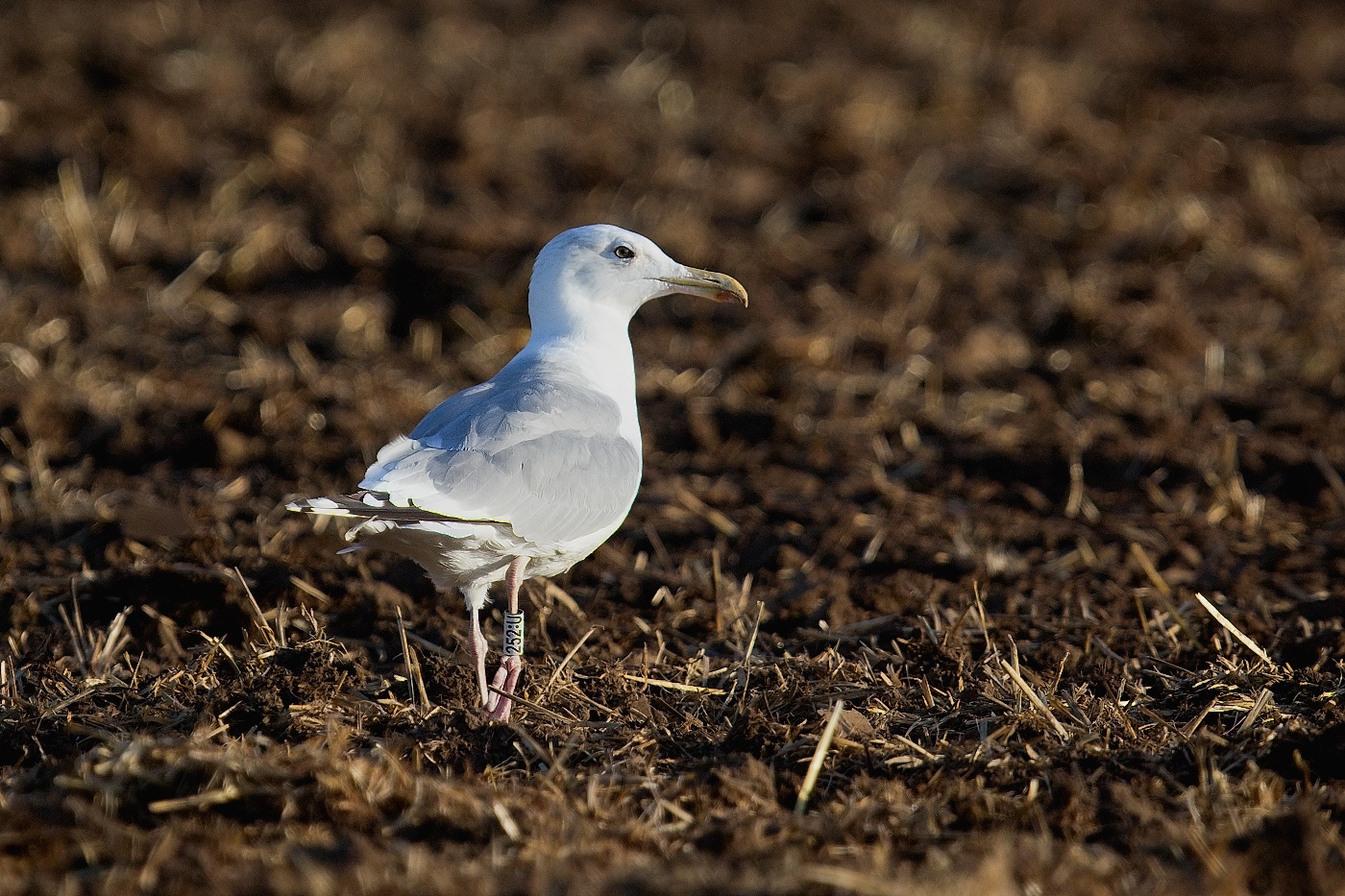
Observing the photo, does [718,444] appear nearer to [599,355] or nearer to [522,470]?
[599,355]

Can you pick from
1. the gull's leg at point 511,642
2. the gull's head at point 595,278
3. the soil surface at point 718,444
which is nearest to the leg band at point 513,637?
the gull's leg at point 511,642

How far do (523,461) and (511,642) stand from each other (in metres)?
0.60

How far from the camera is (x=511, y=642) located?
4570 mm

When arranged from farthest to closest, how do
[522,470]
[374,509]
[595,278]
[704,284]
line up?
[704,284] → [595,278] → [522,470] → [374,509]

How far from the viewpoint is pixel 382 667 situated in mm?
4785

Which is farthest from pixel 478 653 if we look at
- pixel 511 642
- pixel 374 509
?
pixel 374 509

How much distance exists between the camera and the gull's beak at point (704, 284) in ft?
18.0

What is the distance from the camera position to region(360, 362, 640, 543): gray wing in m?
4.27

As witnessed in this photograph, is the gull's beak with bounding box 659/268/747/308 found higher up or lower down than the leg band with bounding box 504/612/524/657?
higher up

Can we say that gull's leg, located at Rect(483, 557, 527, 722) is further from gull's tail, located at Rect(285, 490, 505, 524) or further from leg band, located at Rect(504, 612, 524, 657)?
gull's tail, located at Rect(285, 490, 505, 524)

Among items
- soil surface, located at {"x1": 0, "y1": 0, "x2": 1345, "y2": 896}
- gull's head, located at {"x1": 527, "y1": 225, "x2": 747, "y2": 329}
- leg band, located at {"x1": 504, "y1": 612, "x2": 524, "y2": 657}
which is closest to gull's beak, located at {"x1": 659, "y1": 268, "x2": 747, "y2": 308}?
gull's head, located at {"x1": 527, "y1": 225, "x2": 747, "y2": 329}

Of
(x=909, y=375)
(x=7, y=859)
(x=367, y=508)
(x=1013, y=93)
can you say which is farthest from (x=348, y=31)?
(x=7, y=859)

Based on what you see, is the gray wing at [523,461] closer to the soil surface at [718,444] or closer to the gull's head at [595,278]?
the gull's head at [595,278]

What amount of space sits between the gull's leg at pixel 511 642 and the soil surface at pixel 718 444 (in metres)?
0.12
